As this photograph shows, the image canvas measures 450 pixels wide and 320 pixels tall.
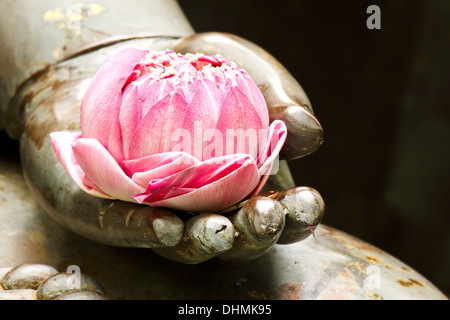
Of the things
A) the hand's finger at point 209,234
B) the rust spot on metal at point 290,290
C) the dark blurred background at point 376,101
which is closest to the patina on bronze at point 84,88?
the hand's finger at point 209,234

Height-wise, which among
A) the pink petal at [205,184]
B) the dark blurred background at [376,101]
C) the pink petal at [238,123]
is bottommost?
the dark blurred background at [376,101]

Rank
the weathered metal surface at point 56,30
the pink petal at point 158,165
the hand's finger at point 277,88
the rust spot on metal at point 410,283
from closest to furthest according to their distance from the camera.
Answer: the pink petal at point 158,165, the hand's finger at point 277,88, the rust spot on metal at point 410,283, the weathered metal surface at point 56,30

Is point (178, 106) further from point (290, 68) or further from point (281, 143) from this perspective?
point (290, 68)

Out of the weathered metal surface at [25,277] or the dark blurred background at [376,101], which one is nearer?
the weathered metal surface at [25,277]

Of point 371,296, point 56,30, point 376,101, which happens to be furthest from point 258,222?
point 376,101

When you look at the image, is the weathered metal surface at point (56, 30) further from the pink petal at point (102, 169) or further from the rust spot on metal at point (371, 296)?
the rust spot on metal at point (371, 296)

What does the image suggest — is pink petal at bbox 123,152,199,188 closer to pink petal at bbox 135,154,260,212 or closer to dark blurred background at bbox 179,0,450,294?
pink petal at bbox 135,154,260,212

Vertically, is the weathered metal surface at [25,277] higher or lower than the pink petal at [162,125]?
lower

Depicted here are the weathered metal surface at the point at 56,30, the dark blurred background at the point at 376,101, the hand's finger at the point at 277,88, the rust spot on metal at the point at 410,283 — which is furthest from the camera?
the dark blurred background at the point at 376,101
